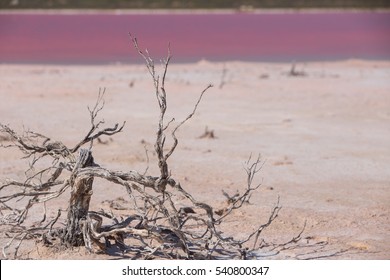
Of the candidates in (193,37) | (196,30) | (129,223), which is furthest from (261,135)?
(196,30)

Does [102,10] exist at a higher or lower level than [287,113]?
higher

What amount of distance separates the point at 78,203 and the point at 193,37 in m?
22.0

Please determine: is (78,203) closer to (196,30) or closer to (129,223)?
(129,223)

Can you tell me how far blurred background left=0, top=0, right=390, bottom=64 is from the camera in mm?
21859

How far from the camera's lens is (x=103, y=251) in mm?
5355

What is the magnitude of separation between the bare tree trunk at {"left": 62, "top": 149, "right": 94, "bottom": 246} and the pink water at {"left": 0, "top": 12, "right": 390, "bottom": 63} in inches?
557

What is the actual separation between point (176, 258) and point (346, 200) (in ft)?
7.29

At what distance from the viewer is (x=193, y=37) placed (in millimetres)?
27094

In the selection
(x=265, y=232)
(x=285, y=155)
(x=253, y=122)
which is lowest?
(x=265, y=232)

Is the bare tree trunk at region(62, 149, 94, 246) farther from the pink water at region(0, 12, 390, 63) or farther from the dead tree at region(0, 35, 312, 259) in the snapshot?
the pink water at region(0, 12, 390, 63)
